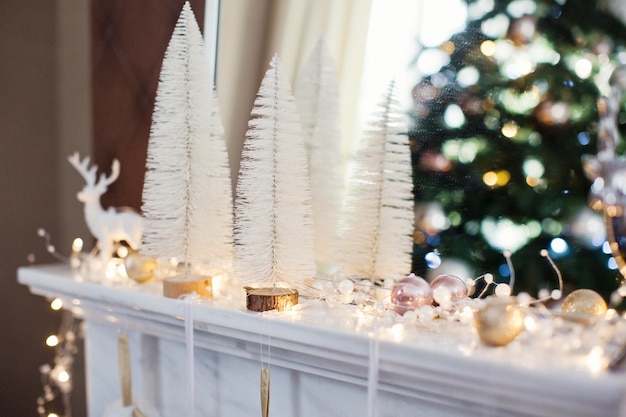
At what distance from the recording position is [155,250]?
1127mm

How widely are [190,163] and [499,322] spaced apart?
0.66 metres

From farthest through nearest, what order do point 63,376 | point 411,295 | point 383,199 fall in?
1. point 63,376
2. point 383,199
3. point 411,295

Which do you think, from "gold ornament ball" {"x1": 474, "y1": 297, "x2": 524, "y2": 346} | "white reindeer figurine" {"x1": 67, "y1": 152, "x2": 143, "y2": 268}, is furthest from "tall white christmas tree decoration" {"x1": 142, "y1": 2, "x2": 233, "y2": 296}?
"gold ornament ball" {"x1": 474, "y1": 297, "x2": 524, "y2": 346}

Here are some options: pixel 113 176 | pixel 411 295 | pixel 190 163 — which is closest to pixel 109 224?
pixel 113 176

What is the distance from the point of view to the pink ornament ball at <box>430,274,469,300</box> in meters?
0.85

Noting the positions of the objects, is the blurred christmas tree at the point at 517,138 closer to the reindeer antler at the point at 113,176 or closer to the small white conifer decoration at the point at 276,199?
the small white conifer decoration at the point at 276,199

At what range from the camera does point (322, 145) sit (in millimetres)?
1038

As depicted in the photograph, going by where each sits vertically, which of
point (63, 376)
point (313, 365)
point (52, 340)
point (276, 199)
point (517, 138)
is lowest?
point (63, 376)

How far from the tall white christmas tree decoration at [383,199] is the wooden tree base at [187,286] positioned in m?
0.29

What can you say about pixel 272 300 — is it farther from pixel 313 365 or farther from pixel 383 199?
pixel 383 199

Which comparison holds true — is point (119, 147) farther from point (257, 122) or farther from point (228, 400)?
point (228, 400)

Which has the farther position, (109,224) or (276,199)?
(109,224)

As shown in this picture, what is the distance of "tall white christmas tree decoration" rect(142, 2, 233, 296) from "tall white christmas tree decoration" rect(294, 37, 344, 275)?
0.60 feet

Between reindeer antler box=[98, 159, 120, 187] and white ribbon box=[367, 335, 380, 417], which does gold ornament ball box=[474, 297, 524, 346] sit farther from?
reindeer antler box=[98, 159, 120, 187]
